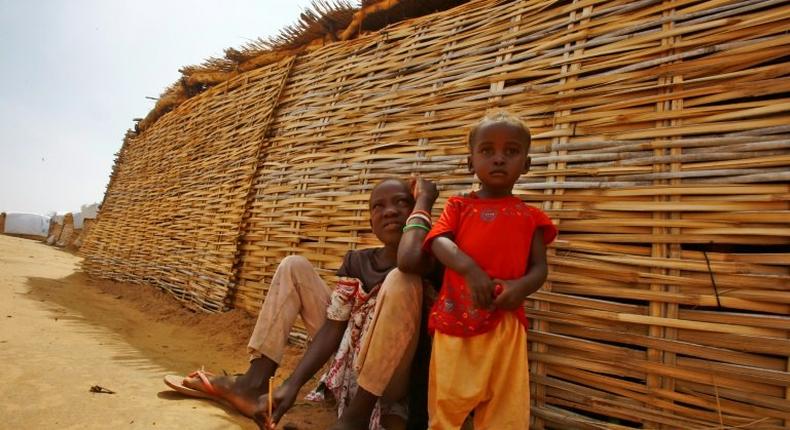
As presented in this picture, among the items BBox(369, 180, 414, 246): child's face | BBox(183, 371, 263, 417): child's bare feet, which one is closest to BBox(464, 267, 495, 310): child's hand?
BBox(369, 180, 414, 246): child's face

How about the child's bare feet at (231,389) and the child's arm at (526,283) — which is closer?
the child's arm at (526,283)

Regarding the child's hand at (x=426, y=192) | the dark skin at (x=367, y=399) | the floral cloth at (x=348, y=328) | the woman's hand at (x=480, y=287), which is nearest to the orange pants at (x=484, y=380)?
the woman's hand at (x=480, y=287)

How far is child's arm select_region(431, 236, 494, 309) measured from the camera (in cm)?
128

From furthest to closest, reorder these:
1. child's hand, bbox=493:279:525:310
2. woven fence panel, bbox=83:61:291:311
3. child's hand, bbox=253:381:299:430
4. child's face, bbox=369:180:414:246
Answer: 1. woven fence panel, bbox=83:61:291:311
2. child's face, bbox=369:180:414:246
3. child's hand, bbox=253:381:299:430
4. child's hand, bbox=493:279:525:310

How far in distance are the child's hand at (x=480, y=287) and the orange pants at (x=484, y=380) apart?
12 cm

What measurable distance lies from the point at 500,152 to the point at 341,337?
3.31 ft

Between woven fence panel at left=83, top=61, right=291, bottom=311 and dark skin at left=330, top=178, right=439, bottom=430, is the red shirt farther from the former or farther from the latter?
woven fence panel at left=83, top=61, right=291, bottom=311

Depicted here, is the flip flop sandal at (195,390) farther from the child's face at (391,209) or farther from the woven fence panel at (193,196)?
the woven fence panel at (193,196)

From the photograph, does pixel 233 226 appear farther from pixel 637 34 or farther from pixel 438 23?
pixel 637 34

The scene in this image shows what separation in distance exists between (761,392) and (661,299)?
0.35 meters

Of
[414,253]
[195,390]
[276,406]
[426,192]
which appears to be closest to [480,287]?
[414,253]

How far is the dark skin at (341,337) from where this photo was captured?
147 cm

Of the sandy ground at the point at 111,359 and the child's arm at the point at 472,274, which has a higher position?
the child's arm at the point at 472,274

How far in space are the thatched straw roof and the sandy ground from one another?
2359mm
